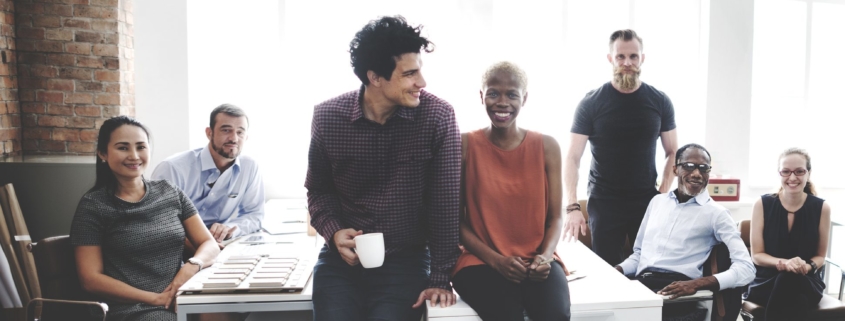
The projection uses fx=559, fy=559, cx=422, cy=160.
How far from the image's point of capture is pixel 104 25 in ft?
12.1

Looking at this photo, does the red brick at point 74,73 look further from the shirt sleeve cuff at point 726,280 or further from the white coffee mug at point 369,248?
the shirt sleeve cuff at point 726,280

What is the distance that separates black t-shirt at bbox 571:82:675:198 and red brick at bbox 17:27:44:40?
3.46m

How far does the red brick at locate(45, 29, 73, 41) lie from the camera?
11.9ft

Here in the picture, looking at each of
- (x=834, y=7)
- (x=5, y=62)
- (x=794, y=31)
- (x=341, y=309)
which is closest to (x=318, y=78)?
(x=5, y=62)

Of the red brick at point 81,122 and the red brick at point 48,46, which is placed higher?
the red brick at point 48,46

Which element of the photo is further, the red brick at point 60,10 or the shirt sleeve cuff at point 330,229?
the red brick at point 60,10

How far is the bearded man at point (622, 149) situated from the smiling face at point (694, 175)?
317mm

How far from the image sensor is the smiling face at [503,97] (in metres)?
1.81

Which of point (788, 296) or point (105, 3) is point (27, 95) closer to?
point (105, 3)

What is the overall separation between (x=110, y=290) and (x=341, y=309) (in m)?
0.87

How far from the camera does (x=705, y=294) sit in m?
2.08

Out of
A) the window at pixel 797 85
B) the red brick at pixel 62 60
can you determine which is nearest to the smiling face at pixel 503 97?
the red brick at pixel 62 60

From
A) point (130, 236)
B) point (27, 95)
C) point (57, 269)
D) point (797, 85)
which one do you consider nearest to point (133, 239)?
point (130, 236)

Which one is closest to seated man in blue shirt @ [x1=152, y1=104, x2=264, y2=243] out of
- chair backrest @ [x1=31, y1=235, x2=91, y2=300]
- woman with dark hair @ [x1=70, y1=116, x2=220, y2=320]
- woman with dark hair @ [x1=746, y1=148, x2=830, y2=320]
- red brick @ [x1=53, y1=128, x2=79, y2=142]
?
woman with dark hair @ [x1=70, y1=116, x2=220, y2=320]
